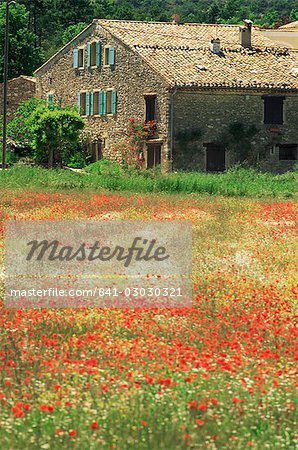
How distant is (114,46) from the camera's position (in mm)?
50156

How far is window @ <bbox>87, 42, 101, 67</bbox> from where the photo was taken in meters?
52.1

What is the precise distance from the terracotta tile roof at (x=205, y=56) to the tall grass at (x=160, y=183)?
7281 millimetres

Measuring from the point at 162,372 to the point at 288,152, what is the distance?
39.8 meters

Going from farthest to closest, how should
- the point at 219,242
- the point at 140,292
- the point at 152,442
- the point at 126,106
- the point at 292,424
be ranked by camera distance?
1. the point at 126,106
2. the point at 219,242
3. the point at 140,292
4. the point at 292,424
5. the point at 152,442

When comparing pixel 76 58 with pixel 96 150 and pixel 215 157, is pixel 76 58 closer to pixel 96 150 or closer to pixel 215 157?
pixel 96 150

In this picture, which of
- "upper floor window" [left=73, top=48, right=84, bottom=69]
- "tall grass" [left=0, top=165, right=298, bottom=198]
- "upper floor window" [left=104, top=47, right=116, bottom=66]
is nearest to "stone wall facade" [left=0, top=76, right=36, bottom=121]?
"upper floor window" [left=73, top=48, right=84, bottom=69]

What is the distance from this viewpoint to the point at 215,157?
153 ft

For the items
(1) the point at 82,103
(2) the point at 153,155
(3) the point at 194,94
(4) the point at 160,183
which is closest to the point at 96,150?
(1) the point at 82,103

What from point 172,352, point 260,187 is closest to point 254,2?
point 260,187

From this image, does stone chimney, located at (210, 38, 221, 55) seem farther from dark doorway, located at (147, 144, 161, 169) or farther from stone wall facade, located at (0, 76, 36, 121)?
stone wall facade, located at (0, 76, 36, 121)

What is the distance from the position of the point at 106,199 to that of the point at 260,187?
807 cm

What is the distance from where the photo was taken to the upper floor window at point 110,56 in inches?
1977

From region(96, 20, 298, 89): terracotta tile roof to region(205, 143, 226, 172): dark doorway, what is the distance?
3.02 m

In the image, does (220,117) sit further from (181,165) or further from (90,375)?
(90,375)
